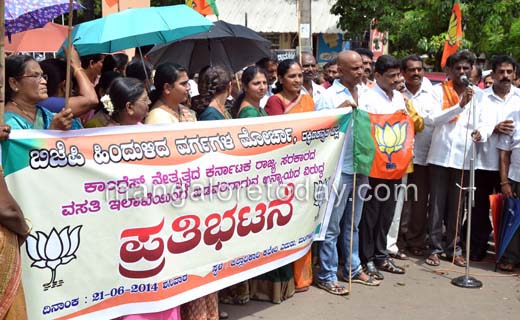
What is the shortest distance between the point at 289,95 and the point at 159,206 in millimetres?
1747

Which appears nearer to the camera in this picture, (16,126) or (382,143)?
(16,126)

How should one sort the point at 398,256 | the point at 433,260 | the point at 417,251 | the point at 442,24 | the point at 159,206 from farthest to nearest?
the point at 442,24
the point at 417,251
the point at 398,256
the point at 433,260
the point at 159,206

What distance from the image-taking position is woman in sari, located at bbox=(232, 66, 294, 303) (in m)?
4.84

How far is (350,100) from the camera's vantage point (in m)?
5.19

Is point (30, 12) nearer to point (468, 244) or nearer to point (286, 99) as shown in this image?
point (286, 99)

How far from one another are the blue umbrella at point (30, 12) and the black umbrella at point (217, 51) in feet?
4.58

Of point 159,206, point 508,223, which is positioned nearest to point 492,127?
point 508,223

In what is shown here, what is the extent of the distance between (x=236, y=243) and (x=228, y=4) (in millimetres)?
21797

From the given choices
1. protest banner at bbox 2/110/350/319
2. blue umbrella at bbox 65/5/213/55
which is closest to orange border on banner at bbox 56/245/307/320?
protest banner at bbox 2/110/350/319

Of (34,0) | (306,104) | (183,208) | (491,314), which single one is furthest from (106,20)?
(491,314)

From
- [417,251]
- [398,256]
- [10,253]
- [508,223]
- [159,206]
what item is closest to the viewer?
[10,253]

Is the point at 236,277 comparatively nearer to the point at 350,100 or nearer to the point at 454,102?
the point at 350,100

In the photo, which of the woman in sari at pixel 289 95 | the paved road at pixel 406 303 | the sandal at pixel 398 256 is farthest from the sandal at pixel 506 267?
the woman in sari at pixel 289 95

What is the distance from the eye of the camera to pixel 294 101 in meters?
5.14
